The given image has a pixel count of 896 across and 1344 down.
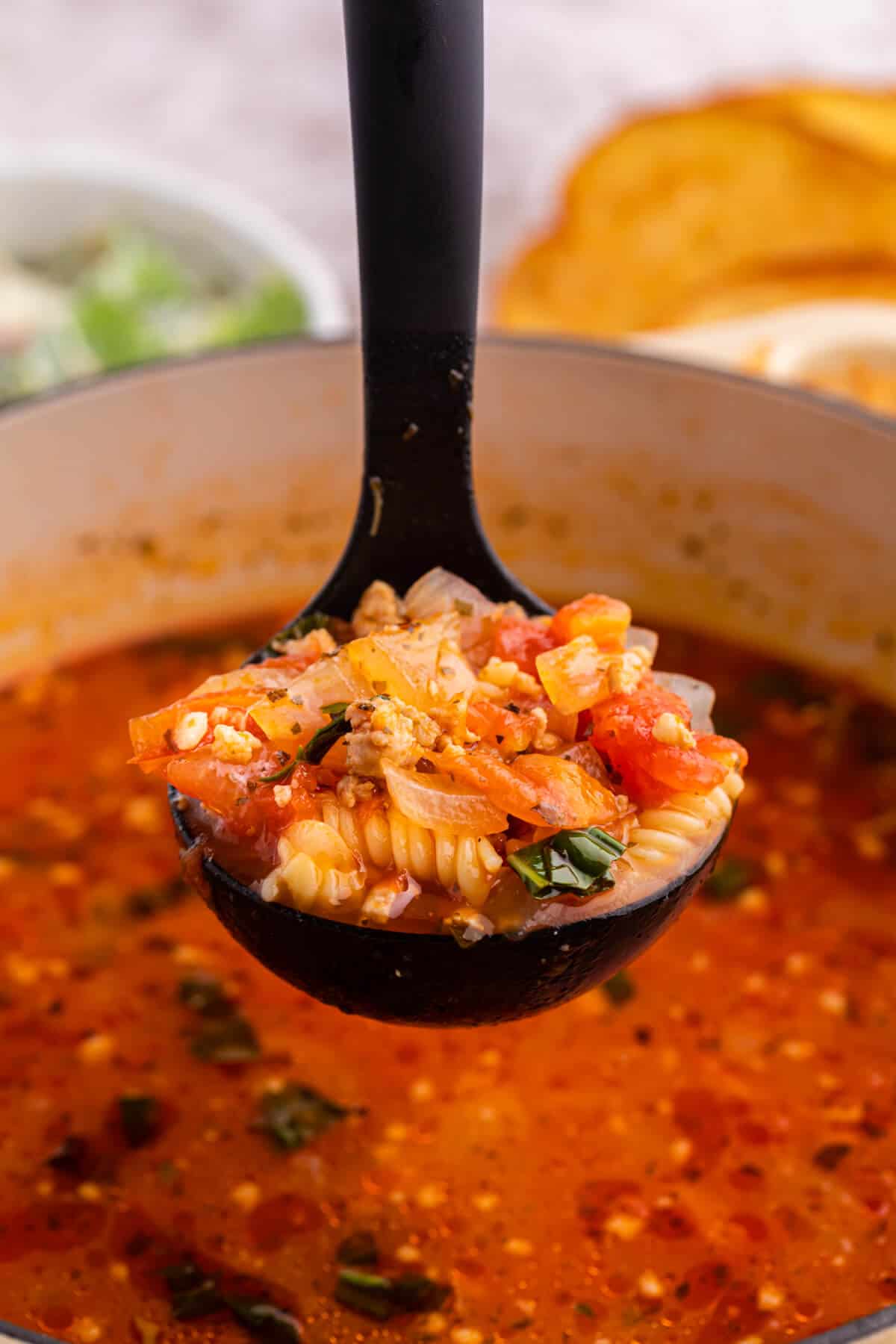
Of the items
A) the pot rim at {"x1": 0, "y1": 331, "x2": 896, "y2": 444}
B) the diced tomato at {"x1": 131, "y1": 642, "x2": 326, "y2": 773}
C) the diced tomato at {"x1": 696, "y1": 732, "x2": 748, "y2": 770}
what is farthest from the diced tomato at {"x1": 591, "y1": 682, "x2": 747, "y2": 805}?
the pot rim at {"x1": 0, "y1": 331, "x2": 896, "y2": 444}

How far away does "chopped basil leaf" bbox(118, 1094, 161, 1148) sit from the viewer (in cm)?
186

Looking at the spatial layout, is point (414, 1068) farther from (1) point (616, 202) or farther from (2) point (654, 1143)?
(1) point (616, 202)

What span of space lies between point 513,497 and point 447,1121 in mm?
1156

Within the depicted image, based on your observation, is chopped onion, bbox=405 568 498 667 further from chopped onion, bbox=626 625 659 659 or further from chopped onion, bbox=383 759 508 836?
chopped onion, bbox=383 759 508 836

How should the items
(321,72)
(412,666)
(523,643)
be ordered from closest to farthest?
(412,666), (523,643), (321,72)

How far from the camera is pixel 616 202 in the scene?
3125mm

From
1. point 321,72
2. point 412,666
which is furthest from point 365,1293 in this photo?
point 321,72

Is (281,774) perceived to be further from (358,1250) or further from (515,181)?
(515,181)

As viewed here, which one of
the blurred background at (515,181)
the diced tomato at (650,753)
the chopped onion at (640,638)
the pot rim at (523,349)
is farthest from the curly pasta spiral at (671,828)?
the blurred background at (515,181)

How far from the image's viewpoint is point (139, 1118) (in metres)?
1.88

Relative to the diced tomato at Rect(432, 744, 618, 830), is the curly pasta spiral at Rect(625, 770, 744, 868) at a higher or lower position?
lower

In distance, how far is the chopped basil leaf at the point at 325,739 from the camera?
1416 mm

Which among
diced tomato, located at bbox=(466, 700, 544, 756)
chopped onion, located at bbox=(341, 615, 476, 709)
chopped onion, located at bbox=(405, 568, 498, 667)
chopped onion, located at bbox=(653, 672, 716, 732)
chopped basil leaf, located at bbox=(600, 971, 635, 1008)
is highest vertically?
chopped onion, located at bbox=(341, 615, 476, 709)

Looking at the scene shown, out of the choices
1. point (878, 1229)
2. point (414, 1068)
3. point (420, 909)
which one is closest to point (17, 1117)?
point (414, 1068)
